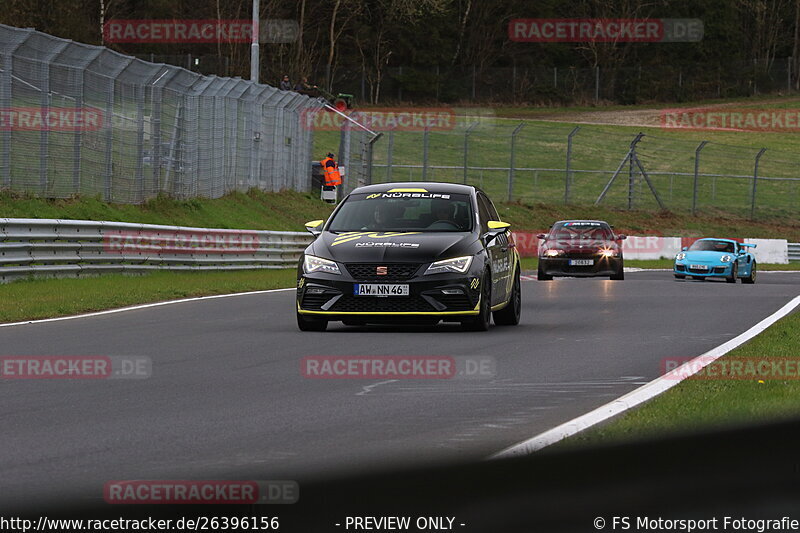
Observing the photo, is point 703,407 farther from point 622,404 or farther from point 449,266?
point 449,266

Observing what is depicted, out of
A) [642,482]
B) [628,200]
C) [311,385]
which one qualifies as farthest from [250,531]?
[628,200]

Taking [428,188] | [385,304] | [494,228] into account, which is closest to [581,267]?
[428,188]

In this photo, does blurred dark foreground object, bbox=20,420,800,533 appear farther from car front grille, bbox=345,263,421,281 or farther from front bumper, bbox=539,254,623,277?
front bumper, bbox=539,254,623,277

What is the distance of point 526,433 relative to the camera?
7090 millimetres

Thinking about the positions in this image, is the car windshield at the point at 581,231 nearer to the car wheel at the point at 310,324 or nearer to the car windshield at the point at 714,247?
the car windshield at the point at 714,247

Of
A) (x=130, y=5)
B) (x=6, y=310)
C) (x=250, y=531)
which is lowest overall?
(x=6, y=310)

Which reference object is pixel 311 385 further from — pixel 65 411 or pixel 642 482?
pixel 642 482

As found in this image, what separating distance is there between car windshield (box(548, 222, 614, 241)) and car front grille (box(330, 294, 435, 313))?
15.6 meters

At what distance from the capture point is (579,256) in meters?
28.6

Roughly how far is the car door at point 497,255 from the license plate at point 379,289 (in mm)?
1239

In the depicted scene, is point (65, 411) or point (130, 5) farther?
point (130, 5)

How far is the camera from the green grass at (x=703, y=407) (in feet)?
21.6

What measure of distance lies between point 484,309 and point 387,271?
112cm

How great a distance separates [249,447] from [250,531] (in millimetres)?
3388
